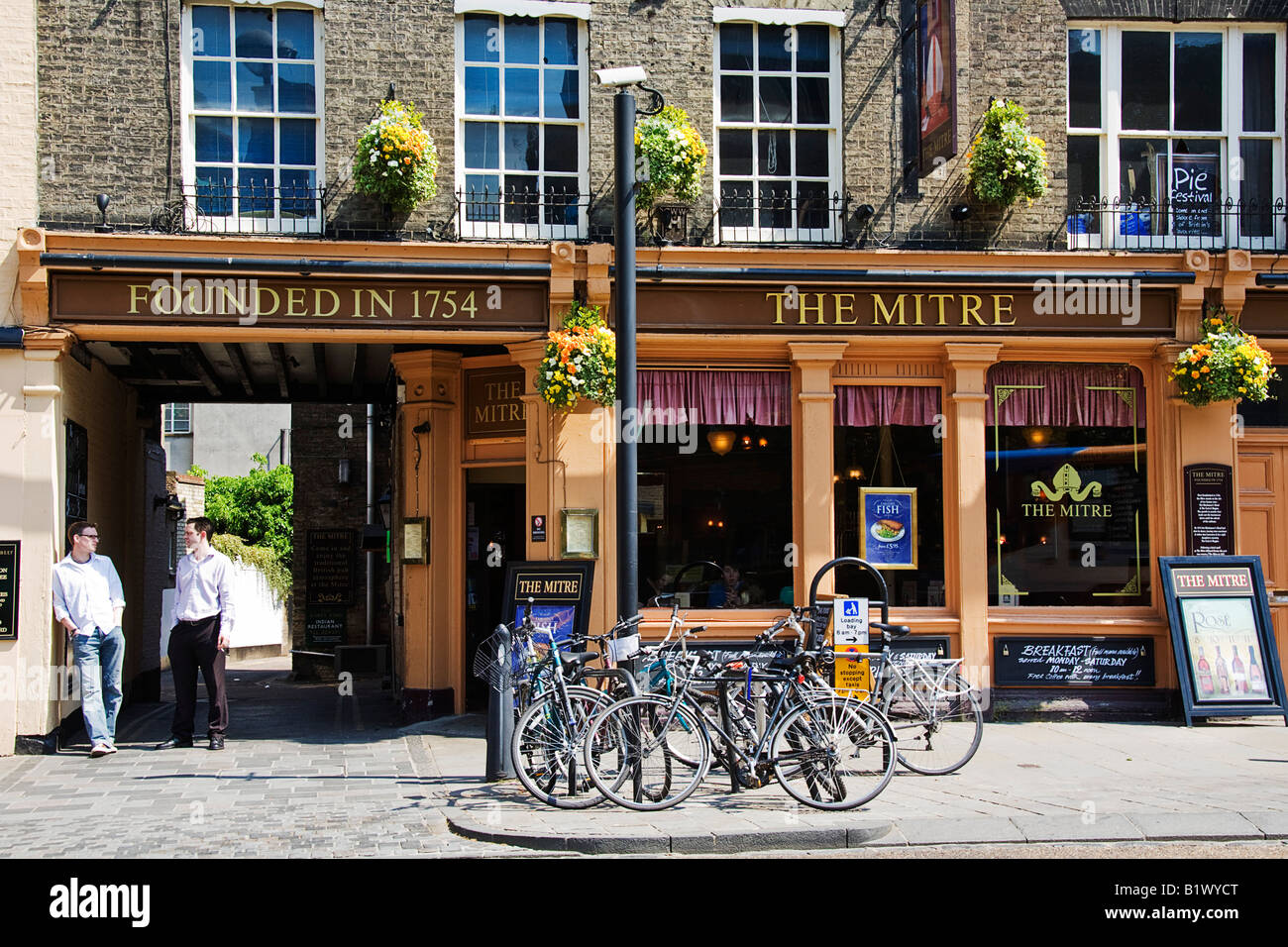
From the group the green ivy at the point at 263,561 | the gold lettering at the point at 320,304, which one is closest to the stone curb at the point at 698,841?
the gold lettering at the point at 320,304

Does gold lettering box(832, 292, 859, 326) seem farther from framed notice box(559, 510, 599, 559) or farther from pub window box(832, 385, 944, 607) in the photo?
framed notice box(559, 510, 599, 559)

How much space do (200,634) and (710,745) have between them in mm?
5144

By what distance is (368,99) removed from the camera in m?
11.5

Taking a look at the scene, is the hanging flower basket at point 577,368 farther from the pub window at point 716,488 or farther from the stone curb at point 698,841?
the stone curb at point 698,841

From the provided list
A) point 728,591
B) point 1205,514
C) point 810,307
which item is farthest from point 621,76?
point 1205,514

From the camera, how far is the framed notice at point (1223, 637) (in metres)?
11.5

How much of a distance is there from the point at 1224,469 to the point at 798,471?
4.23 meters

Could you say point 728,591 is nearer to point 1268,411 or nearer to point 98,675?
point 98,675

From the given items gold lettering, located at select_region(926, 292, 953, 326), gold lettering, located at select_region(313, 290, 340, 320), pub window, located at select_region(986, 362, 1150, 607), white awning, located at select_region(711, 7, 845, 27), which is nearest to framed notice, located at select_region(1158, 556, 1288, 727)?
pub window, located at select_region(986, 362, 1150, 607)

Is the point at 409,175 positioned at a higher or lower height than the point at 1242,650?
higher

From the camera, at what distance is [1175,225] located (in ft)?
41.0

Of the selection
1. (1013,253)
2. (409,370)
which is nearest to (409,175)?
(409,370)

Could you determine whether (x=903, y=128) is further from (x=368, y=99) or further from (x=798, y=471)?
(x=368, y=99)

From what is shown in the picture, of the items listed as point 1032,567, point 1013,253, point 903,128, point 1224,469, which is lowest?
point 1032,567
